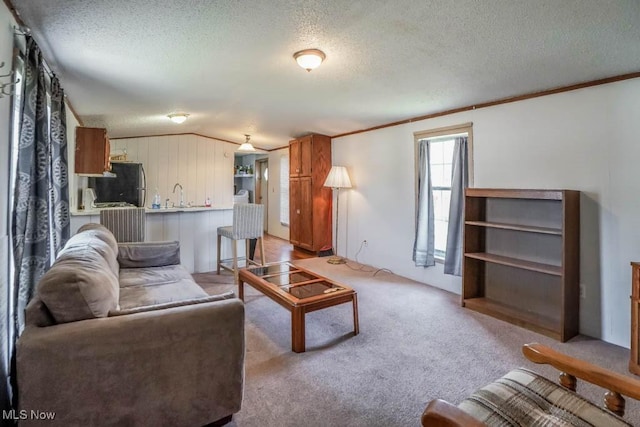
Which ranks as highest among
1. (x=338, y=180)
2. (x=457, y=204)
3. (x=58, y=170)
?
(x=338, y=180)

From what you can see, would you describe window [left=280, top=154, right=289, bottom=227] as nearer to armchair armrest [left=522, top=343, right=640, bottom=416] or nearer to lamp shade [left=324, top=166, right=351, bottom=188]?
lamp shade [left=324, top=166, right=351, bottom=188]

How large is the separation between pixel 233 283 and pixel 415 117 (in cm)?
319

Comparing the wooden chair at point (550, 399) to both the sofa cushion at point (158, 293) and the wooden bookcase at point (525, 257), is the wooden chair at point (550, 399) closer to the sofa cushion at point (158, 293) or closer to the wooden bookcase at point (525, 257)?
the wooden bookcase at point (525, 257)

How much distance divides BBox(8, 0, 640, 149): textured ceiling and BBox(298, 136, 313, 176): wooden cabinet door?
75.7 inches

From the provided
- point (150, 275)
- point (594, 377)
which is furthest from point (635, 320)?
point (150, 275)

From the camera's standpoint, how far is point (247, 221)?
4426 mm

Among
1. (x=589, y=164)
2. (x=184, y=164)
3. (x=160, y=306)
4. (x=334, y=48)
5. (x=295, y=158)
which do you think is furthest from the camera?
(x=184, y=164)

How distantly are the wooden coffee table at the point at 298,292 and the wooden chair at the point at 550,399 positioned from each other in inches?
55.3

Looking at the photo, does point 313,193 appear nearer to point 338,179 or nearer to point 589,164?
point 338,179

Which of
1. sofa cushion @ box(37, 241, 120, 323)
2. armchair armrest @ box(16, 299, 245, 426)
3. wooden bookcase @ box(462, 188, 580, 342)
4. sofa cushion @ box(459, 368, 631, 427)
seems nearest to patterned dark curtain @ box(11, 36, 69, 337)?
sofa cushion @ box(37, 241, 120, 323)

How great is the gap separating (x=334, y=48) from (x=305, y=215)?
12.3 ft

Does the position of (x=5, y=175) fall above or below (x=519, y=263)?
above

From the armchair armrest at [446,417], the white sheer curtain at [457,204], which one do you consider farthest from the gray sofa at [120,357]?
the white sheer curtain at [457,204]

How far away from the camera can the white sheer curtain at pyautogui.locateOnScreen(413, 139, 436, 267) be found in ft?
13.7
